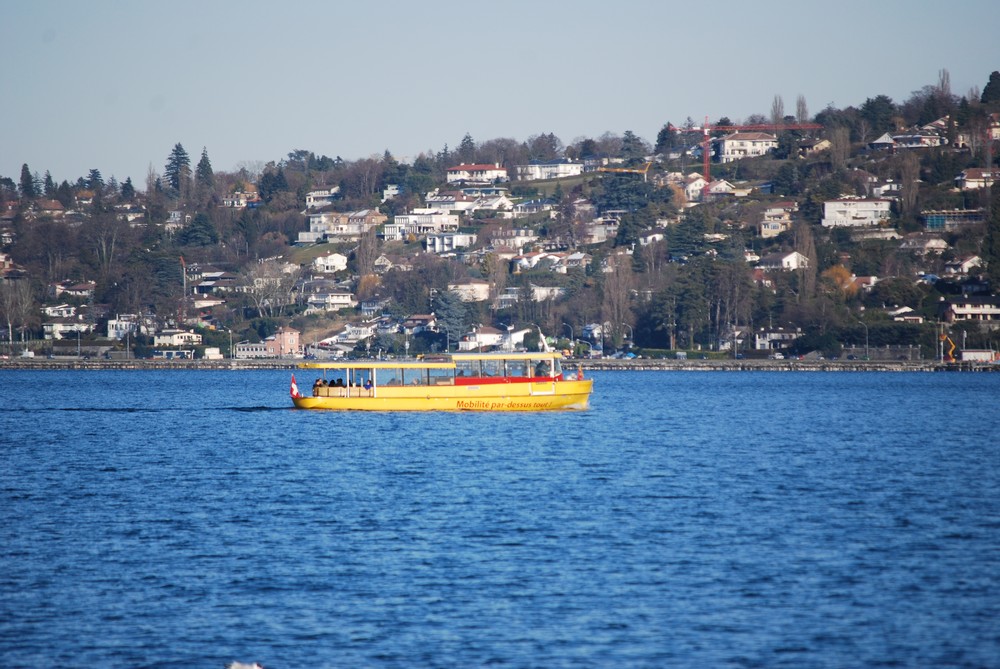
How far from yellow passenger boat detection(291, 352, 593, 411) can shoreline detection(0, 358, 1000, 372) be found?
5459 centimetres

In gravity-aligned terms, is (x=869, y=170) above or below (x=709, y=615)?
above

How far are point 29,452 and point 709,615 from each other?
3060 centimetres

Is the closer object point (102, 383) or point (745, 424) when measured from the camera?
point (745, 424)

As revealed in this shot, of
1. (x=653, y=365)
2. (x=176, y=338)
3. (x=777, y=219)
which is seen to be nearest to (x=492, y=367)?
(x=653, y=365)

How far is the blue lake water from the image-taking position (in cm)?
1736


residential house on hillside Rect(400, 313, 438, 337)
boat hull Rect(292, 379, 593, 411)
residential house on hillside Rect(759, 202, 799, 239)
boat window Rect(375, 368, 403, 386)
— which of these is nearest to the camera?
boat hull Rect(292, 379, 593, 411)

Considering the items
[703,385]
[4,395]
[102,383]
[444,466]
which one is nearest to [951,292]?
[703,385]

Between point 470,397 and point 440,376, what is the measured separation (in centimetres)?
184

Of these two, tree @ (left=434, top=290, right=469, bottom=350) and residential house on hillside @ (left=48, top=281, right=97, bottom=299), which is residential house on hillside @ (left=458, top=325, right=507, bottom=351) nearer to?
tree @ (left=434, top=290, right=469, bottom=350)

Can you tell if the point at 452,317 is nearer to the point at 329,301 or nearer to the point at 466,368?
the point at 329,301

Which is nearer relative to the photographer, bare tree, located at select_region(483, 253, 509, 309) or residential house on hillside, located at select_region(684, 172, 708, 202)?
bare tree, located at select_region(483, 253, 509, 309)

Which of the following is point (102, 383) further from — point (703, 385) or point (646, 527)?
point (646, 527)

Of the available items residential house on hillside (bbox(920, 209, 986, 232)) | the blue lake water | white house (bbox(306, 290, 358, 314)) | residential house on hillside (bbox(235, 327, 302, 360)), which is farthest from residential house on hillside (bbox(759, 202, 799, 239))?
the blue lake water

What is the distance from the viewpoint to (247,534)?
83.2 ft
